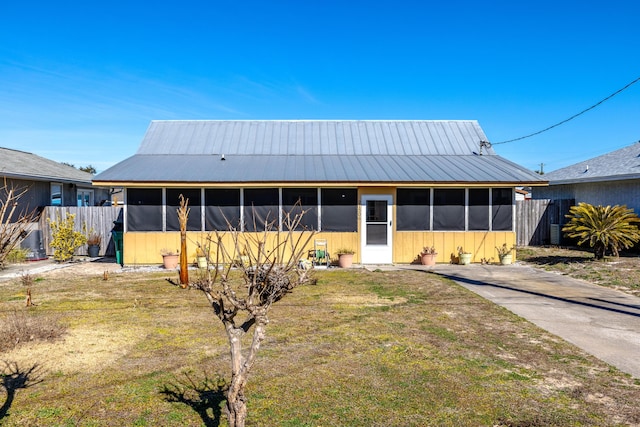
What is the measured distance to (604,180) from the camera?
16.4m

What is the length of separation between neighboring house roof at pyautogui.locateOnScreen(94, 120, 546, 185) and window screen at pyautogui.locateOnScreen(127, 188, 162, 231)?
0.60 metres

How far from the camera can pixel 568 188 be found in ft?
65.1

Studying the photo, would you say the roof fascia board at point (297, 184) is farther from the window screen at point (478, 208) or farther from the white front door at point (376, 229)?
the white front door at point (376, 229)

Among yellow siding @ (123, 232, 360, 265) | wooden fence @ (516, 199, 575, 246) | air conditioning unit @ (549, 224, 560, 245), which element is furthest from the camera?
wooden fence @ (516, 199, 575, 246)

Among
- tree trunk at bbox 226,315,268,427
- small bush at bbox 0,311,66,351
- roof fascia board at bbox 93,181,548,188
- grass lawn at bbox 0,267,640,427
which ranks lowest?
grass lawn at bbox 0,267,640,427

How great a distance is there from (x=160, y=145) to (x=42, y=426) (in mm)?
13232

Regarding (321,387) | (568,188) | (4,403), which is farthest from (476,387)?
(568,188)

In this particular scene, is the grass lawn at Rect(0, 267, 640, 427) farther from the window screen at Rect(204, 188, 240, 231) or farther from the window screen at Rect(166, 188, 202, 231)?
the window screen at Rect(204, 188, 240, 231)

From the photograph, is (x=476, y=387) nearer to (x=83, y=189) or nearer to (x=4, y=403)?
(x=4, y=403)

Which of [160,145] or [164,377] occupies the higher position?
[160,145]

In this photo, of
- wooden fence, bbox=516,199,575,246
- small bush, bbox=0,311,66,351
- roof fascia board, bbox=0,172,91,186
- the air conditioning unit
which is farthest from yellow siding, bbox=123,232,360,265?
the air conditioning unit

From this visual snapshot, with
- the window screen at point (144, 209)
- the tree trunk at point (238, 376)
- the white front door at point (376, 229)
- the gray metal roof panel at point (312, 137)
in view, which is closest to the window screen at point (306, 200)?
the white front door at point (376, 229)

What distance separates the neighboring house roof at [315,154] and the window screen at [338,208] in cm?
61

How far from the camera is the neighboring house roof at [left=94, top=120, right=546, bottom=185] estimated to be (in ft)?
41.3
